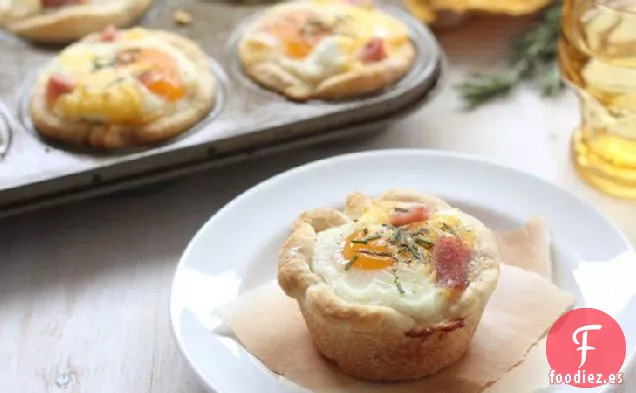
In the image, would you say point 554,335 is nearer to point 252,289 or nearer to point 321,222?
point 321,222

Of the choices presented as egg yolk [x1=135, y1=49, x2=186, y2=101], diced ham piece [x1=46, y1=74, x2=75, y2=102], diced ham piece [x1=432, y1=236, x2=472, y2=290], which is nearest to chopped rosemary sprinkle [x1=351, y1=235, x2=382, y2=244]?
diced ham piece [x1=432, y1=236, x2=472, y2=290]

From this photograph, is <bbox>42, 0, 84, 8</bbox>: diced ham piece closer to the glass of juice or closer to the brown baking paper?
the brown baking paper

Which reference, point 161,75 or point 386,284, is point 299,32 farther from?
point 386,284

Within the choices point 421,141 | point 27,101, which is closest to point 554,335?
point 421,141

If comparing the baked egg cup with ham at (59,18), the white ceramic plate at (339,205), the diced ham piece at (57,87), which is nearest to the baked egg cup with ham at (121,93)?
the diced ham piece at (57,87)

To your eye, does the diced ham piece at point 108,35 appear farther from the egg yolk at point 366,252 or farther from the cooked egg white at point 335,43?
the egg yolk at point 366,252

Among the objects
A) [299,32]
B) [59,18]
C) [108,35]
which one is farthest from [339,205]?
[59,18]
